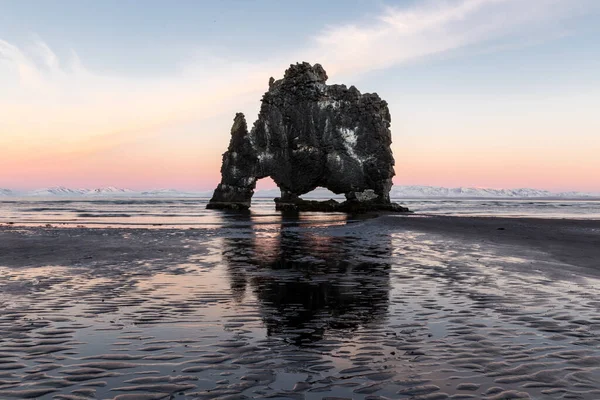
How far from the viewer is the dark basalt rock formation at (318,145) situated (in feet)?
292

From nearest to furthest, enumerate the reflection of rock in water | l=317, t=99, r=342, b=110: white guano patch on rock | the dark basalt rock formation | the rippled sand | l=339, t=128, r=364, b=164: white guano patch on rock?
the rippled sand
the reflection of rock in water
the dark basalt rock formation
l=339, t=128, r=364, b=164: white guano patch on rock
l=317, t=99, r=342, b=110: white guano patch on rock

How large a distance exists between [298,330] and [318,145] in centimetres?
8406

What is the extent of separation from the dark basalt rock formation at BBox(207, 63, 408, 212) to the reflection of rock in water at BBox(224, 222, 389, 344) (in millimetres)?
61181

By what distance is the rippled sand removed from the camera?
20.4ft

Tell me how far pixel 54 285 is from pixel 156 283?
10.6ft

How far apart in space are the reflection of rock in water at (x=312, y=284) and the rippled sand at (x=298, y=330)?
8 cm

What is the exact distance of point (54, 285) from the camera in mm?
14188

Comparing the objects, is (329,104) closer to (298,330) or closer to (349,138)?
(349,138)

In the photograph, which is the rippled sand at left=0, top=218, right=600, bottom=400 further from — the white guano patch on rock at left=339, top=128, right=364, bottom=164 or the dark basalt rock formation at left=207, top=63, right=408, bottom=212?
the white guano patch on rock at left=339, top=128, right=364, bottom=164

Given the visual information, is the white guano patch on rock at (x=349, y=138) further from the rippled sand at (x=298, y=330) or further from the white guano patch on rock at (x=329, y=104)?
the rippled sand at (x=298, y=330)

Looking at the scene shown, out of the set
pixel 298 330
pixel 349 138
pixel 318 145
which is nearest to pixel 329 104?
pixel 349 138

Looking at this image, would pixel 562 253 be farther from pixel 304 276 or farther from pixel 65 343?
pixel 65 343

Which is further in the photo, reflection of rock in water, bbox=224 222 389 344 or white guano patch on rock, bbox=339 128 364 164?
white guano patch on rock, bbox=339 128 364 164

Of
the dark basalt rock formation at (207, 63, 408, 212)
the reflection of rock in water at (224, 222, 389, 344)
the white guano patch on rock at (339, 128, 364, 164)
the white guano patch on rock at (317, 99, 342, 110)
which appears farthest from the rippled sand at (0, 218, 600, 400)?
the white guano patch on rock at (317, 99, 342, 110)
